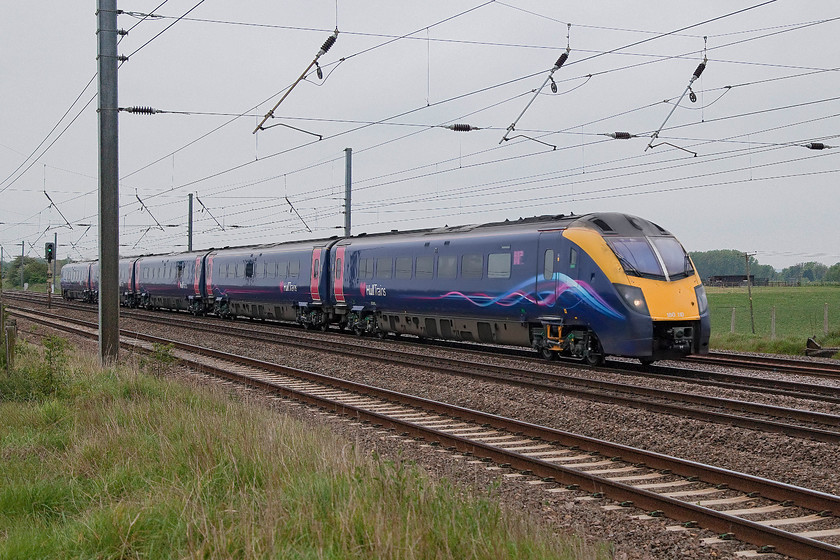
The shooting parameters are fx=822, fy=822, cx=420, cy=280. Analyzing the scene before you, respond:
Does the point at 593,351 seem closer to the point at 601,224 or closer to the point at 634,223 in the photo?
the point at 601,224

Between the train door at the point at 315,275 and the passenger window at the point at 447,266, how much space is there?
811 cm

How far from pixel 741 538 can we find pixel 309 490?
333cm

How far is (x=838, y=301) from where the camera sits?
62188mm

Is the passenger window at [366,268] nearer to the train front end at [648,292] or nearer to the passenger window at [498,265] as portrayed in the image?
the passenger window at [498,265]

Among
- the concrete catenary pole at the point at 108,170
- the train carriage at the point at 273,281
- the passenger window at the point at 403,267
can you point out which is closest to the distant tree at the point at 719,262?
the train carriage at the point at 273,281

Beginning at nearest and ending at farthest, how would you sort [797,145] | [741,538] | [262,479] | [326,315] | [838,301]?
[741,538] < [262,479] < [797,145] < [326,315] < [838,301]

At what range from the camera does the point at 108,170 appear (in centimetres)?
1519

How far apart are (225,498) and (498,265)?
14030mm

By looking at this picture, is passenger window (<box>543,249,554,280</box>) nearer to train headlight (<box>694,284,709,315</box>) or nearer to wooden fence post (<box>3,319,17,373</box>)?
train headlight (<box>694,284,709,315</box>)

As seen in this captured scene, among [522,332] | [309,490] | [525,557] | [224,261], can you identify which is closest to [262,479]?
[309,490]

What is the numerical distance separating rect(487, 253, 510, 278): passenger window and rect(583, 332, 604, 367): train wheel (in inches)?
109

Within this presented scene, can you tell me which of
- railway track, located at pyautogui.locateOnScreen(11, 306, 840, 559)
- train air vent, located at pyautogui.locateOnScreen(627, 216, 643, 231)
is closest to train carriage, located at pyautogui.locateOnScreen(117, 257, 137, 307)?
train air vent, located at pyautogui.locateOnScreen(627, 216, 643, 231)

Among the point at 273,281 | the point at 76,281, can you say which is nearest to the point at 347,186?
the point at 273,281

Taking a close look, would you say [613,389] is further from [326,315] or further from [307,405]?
[326,315]
